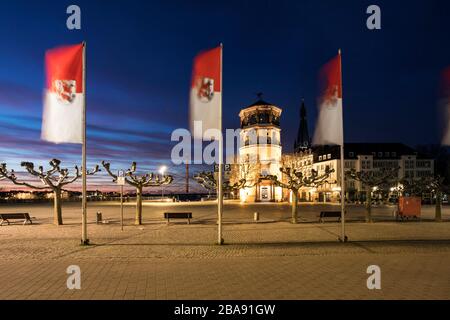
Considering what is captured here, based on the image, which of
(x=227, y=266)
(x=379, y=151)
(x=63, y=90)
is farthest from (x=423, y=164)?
(x=63, y=90)

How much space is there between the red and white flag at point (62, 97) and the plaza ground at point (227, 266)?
4792 mm

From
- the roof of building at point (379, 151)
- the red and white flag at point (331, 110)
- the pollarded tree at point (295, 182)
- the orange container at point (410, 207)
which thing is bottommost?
the orange container at point (410, 207)

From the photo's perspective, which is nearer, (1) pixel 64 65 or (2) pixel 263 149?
(1) pixel 64 65

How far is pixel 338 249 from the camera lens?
1642 centimetres

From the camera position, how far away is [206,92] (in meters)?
17.5

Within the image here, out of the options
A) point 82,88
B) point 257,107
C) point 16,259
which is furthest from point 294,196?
point 257,107

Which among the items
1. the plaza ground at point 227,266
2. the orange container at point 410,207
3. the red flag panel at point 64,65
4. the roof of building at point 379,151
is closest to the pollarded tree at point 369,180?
the orange container at point 410,207

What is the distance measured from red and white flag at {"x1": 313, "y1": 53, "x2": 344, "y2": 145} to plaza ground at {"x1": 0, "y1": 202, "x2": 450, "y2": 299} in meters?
4.71

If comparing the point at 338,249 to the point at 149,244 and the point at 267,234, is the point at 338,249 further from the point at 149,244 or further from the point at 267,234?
the point at 149,244

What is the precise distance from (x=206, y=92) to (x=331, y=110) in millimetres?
5583

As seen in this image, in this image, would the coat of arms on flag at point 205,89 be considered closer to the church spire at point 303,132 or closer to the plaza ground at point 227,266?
the plaza ground at point 227,266

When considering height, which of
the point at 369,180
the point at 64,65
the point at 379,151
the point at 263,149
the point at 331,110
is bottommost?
the point at 369,180

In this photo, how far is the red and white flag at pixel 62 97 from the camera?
53.5 feet

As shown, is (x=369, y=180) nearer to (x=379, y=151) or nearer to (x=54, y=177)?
(x=54, y=177)
